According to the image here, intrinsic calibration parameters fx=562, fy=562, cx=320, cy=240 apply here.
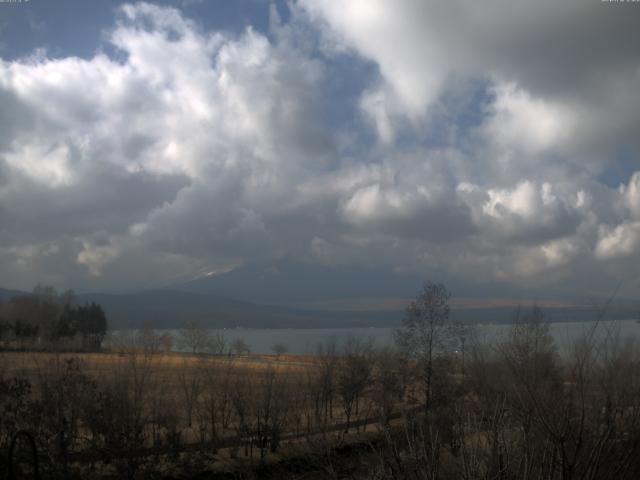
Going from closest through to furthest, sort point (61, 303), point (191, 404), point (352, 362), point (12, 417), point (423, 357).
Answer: point (12, 417), point (191, 404), point (423, 357), point (352, 362), point (61, 303)

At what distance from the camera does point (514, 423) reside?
11070mm

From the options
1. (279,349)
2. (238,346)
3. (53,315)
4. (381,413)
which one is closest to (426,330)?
(381,413)

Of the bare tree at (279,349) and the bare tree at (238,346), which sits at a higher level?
the bare tree at (238,346)

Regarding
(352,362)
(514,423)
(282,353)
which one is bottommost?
(282,353)

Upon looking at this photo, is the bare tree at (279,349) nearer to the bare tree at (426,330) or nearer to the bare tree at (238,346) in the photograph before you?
the bare tree at (238,346)

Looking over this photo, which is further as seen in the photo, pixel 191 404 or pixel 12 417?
pixel 191 404

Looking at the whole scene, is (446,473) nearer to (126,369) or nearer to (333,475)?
(333,475)

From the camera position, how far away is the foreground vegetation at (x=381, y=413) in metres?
7.63

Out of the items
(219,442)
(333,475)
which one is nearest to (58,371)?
(219,442)

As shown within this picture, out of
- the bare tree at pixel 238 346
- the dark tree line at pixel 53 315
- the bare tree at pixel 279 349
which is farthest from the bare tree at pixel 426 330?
the dark tree line at pixel 53 315

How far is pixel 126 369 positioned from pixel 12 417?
7110 millimetres

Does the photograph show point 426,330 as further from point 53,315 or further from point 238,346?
point 53,315

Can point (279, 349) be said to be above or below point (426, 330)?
below

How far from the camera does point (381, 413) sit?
28.6m
